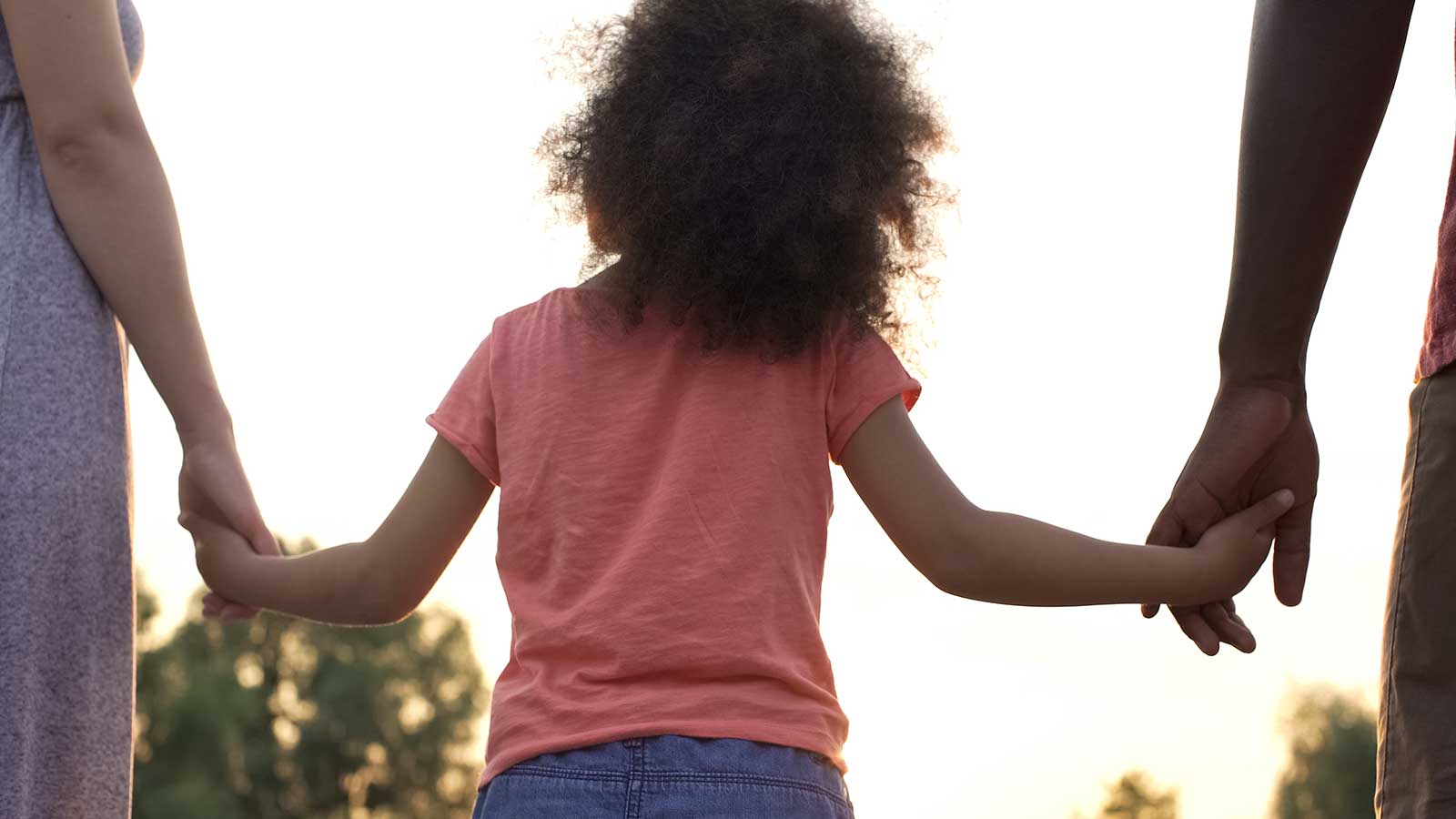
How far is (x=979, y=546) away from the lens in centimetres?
229

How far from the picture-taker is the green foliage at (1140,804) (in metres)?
36.6

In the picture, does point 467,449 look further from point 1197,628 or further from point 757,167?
point 1197,628

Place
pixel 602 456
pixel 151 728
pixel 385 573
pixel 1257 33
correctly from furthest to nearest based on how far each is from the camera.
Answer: pixel 151 728
pixel 1257 33
pixel 385 573
pixel 602 456

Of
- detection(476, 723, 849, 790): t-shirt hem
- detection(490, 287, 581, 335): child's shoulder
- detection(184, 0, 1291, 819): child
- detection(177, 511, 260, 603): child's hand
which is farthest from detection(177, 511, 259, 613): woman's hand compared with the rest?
detection(476, 723, 849, 790): t-shirt hem

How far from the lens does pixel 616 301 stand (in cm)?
229

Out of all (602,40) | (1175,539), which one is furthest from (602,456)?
(1175,539)

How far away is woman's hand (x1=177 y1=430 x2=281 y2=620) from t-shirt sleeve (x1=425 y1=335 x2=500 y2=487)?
387 millimetres

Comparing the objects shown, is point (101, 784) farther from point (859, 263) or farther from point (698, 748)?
point (859, 263)

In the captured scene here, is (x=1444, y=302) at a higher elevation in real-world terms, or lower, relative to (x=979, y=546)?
higher

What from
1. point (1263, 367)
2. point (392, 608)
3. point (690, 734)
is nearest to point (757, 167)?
point (690, 734)

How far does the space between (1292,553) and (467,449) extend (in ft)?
4.79

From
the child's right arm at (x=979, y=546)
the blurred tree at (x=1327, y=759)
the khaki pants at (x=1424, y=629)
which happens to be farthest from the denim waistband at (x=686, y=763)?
the blurred tree at (x=1327, y=759)

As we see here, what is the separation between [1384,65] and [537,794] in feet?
5.55

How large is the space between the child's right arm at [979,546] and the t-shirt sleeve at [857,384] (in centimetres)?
2
